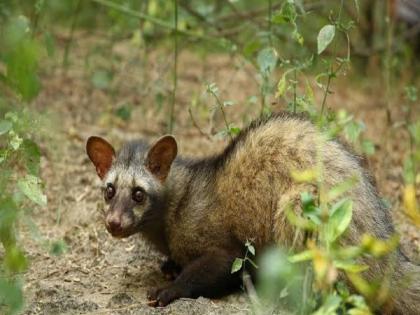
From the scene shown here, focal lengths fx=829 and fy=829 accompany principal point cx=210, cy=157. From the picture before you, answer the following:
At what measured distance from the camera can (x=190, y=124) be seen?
360 inches

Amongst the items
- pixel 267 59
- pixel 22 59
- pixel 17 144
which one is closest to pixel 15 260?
pixel 22 59

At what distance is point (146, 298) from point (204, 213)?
2.36 ft

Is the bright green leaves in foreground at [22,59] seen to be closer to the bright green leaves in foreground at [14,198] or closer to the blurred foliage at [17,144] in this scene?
the blurred foliage at [17,144]

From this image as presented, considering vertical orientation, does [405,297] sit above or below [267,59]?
below

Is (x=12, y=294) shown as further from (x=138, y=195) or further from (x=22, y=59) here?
(x=138, y=195)

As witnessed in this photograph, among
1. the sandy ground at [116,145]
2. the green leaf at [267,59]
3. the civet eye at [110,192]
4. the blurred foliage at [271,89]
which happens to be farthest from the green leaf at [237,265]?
the green leaf at [267,59]

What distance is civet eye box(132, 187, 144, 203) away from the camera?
18.6ft

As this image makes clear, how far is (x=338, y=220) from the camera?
3.85 m

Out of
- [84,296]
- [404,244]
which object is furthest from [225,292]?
[404,244]

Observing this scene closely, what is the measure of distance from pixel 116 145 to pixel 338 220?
4712 millimetres

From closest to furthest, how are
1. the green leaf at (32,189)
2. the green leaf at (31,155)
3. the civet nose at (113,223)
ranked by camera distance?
the green leaf at (32,189), the green leaf at (31,155), the civet nose at (113,223)

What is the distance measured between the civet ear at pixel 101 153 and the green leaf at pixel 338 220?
8.14 feet

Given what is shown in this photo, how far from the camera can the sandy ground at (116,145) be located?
5449 mm

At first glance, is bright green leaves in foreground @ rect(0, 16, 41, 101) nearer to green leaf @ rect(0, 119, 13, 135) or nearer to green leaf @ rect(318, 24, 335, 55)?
green leaf @ rect(0, 119, 13, 135)
